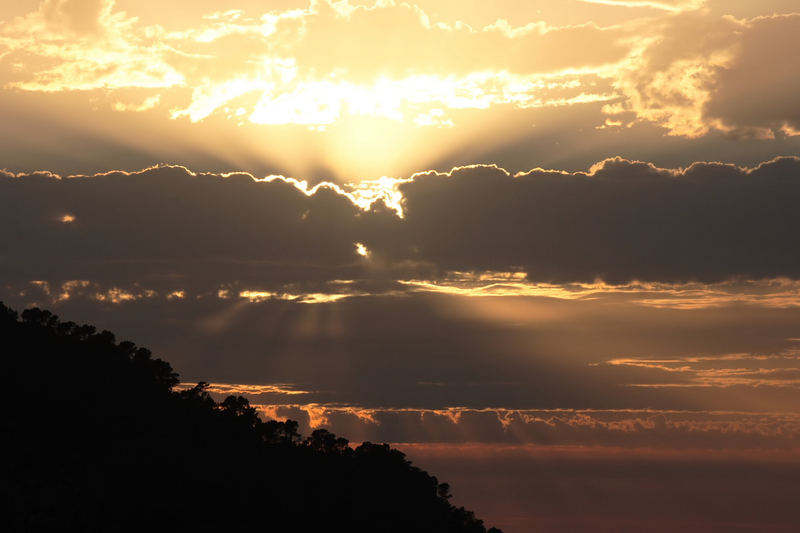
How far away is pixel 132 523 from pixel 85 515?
871cm

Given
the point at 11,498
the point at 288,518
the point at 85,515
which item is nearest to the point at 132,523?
the point at 85,515

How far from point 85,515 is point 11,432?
157 ft

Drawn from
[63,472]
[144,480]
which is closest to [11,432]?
[63,472]

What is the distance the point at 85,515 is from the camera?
524 ft

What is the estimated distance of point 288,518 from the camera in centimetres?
19950

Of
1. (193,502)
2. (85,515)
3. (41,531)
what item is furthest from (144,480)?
(41,531)

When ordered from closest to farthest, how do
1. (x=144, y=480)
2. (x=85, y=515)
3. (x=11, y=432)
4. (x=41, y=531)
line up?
(x=41, y=531) < (x=85, y=515) < (x=144, y=480) < (x=11, y=432)

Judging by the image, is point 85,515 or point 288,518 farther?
point 288,518

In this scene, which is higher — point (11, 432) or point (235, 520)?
point (11, 432)

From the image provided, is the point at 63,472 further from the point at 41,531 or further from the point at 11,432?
the point at 41,531

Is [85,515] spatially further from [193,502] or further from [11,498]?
[193,502]

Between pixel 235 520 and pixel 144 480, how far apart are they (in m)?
17.3

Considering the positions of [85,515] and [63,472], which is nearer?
[85,515]

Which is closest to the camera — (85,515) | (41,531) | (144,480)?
(41,531)
